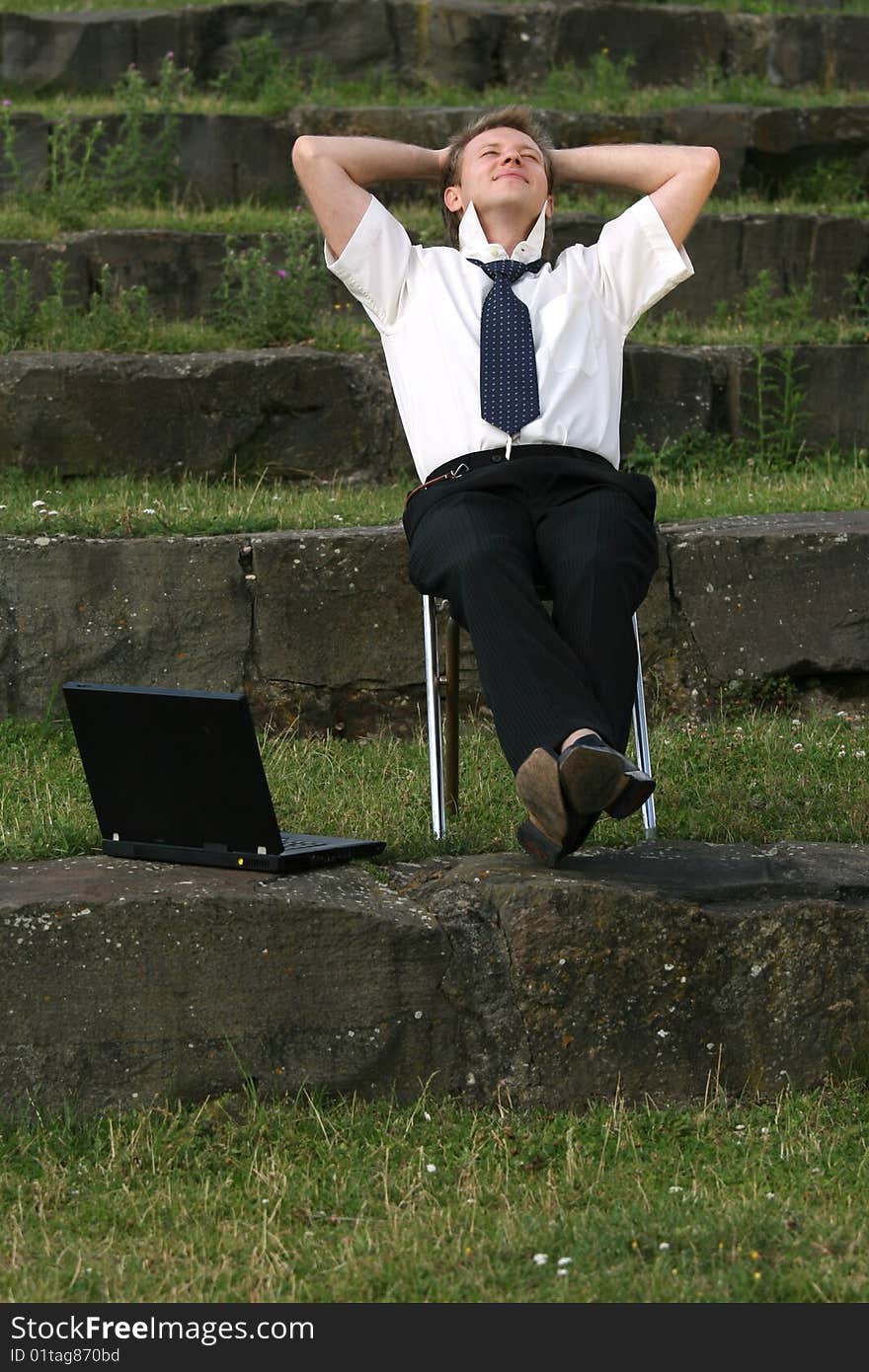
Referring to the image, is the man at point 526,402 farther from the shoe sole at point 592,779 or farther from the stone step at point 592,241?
the stone step at point 592,241

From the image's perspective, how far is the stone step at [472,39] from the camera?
9.18 m

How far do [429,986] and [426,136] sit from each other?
5.75m

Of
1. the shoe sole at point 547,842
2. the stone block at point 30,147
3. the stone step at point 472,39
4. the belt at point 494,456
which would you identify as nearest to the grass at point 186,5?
the stone step at point 472,39

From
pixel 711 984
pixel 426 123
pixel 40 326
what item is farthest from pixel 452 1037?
pixel 426 123

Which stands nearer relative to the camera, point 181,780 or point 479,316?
point 181,780

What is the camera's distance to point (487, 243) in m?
4.01

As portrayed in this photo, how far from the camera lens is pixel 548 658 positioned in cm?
322

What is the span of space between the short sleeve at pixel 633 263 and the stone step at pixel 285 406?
78.2 inches

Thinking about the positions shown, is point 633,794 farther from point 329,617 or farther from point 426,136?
point 426,136

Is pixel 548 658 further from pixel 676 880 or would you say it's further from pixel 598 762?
pixel 676 880

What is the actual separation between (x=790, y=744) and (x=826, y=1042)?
126cm

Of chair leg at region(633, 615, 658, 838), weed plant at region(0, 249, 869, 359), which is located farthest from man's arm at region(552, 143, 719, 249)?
weed plant at region(0, 249, 869, 359)

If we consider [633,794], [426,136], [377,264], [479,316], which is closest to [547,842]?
[633,794]

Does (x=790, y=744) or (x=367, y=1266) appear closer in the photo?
(x=367, y=1266)
